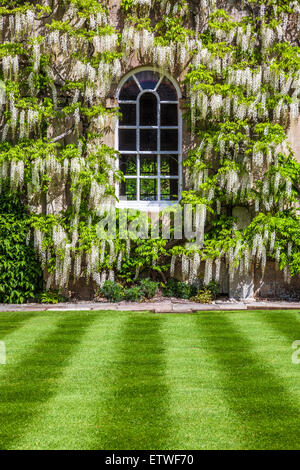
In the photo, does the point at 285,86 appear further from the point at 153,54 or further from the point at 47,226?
the point at 47,226

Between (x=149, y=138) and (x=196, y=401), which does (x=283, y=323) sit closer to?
(x=196, y=401)

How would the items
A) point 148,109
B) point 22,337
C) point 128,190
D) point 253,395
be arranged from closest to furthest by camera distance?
point 253,395
point 22,337
point 128,190
point 148,109

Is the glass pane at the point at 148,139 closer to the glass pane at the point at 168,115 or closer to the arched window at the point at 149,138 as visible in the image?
the arched window at the point at 149,138

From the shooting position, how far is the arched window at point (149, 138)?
10.8 m

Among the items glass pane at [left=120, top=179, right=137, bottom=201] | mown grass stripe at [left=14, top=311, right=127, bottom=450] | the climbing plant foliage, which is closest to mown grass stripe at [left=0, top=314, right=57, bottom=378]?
mown grass stripe at [left=14, top=311, right=127, bottom=450]

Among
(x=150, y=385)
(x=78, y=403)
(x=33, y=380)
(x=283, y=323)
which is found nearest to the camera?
(x=78, y=403)

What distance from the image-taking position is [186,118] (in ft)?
34.7

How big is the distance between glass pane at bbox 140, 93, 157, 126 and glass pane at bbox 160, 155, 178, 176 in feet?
2.03

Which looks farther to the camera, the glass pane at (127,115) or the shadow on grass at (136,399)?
the glass pane at (127,115)

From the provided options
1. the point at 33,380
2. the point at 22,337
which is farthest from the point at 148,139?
the point at 33,380

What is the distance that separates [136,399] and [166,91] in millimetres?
7291

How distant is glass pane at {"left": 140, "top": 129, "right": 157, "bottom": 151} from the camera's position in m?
10.9

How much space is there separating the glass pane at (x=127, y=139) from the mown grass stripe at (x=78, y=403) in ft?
16.0

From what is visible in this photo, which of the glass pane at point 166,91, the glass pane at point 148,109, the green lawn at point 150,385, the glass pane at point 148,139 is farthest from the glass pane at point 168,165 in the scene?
the green lawn at point 150,385
